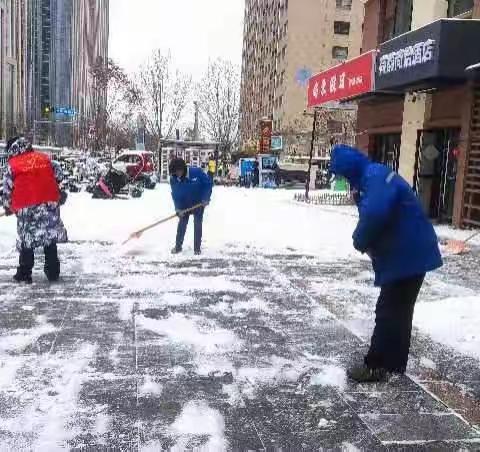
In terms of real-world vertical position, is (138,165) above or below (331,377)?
above

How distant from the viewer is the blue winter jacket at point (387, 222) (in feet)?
12.1

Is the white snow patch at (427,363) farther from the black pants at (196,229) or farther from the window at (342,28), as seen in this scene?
the window at (342,28)

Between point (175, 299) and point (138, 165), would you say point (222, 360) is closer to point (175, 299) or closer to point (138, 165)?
point (175, 299)

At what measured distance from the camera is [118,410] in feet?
11.1

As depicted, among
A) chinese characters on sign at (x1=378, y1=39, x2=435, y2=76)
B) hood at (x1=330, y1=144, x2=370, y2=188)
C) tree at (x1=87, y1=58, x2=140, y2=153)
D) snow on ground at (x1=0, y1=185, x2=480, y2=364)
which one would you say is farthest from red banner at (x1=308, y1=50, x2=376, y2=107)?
tree at (x1=87, y1=58, x2=140, y2=153)

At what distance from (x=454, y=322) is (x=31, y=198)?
4.33 metres

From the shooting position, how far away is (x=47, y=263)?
260 inches

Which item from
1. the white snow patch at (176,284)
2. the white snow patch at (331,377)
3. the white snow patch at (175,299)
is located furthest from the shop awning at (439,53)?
the white snow patch at (331,377)

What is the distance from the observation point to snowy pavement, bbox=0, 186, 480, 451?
125 inches

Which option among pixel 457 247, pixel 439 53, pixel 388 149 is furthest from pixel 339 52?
pixel 457 247

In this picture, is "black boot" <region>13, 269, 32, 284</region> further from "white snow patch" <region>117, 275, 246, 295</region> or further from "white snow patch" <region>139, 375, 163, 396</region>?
"white snow patch" <region>139, 375, 163, 396</region>

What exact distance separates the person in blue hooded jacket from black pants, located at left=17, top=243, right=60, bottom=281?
3754 millimetres

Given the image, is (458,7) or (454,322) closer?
(454,322)

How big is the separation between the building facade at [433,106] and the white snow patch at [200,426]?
9.49 metres
